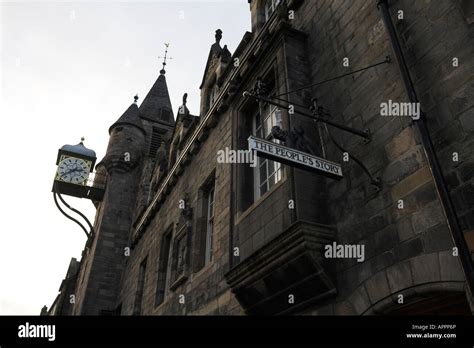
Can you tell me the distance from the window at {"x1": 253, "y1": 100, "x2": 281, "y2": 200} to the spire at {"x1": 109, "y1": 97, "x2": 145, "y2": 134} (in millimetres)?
16571

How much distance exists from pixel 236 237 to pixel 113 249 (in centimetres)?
1306

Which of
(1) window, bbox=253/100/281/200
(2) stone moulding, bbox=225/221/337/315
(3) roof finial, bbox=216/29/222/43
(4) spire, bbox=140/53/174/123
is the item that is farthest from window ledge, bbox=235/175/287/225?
(4) spire, bbox=140/53/174/123

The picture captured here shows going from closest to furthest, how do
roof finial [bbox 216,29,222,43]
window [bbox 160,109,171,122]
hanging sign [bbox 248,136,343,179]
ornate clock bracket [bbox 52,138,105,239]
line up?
hanging sign [bbox 248,136,343,179] < roof finial [bbox 216,29,222,43] < ornate clock bracket [bbox 52,138,105,239] < window [bbox 160,109,171,122]

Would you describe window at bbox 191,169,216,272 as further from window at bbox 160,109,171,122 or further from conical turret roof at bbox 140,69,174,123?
window at bbox 160,109,171,122

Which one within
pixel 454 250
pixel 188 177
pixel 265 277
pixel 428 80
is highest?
pixel 188 177

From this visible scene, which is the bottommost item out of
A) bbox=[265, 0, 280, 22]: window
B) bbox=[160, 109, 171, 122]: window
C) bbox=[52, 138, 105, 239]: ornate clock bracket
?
bbox=[265, 0, 280, 22]: window

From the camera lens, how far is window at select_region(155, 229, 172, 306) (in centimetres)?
1084

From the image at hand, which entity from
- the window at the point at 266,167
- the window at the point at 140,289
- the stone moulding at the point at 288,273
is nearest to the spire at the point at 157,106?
the window at the point at 140,289

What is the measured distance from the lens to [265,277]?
5328 millimetres

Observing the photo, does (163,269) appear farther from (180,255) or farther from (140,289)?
(140,289)

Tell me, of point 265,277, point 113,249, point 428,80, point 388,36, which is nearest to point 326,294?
point 265,277

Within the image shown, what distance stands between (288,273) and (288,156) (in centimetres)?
149

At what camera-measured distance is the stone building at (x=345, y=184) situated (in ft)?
12.0

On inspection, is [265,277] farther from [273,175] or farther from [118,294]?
[118,294]
